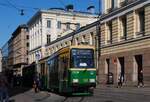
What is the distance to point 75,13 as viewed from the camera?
101 meters

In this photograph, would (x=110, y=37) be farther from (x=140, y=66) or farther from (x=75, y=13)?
(x=75, y=13)

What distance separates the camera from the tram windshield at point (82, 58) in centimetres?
2709

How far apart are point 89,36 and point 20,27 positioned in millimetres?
69662

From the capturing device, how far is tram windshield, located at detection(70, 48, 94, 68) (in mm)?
27094

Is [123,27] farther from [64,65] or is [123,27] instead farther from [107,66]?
[64,65]

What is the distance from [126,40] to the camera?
50.4 metres

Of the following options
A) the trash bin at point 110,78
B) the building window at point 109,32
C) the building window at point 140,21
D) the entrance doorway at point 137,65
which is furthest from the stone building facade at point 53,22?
the entrance doorway at point 137,65

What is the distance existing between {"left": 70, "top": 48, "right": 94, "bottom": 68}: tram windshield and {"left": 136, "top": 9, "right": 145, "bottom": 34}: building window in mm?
20652

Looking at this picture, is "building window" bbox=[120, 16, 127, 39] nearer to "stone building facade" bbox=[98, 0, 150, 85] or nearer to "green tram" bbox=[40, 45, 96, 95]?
"stone building facade" bbox=[98, 0, 150, 85]

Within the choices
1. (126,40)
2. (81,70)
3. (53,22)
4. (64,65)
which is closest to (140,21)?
(126,40)

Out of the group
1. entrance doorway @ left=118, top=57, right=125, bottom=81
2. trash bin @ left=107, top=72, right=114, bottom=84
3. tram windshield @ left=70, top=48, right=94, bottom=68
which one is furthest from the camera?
trash bin @ left=107, top=72, right=114, bottom=84

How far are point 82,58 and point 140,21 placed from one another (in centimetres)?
2212

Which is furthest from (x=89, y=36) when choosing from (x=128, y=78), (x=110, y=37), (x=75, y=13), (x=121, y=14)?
(x=75, y=13)

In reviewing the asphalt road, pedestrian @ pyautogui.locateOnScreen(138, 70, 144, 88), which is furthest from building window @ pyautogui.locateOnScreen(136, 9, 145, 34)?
the asphalt road
